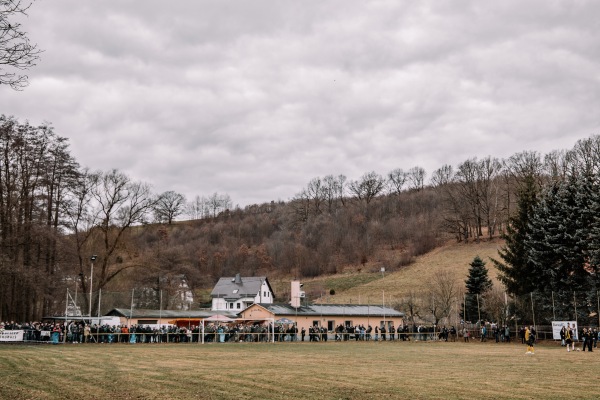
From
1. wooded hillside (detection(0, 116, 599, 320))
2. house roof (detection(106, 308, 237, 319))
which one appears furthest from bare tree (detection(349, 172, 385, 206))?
house roof (detection(106, 308, 237, 319))

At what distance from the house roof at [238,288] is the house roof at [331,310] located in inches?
1200

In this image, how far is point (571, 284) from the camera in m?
48.8

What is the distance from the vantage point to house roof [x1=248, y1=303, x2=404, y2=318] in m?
59.7

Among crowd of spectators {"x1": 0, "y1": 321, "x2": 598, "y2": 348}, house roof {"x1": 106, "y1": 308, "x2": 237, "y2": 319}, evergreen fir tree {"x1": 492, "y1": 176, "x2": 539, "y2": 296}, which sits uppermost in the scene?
evergreen fir tree {"x1": 492, "y1": 176, "x2": 539, "y2": 296}

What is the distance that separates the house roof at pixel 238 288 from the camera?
94.6 m

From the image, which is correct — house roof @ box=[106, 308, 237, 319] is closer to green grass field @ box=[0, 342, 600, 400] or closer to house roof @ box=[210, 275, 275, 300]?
house roof @ box=[210, 275, 275, 300]

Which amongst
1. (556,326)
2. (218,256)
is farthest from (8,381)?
(218,256)

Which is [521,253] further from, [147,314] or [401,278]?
[401,278]

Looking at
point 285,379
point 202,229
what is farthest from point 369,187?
point 285,379

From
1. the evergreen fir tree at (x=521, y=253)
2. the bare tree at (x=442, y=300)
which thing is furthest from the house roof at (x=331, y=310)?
the evergreen fir tree at (x=521, y=253)

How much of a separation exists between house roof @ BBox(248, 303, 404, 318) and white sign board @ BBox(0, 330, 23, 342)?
23.9 m

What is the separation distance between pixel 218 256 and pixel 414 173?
48.7m

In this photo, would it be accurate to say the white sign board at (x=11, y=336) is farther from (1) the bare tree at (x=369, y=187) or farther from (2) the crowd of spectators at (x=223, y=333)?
(1) the bare tree at (x=369, y=187)

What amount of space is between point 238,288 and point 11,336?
57060 mm
